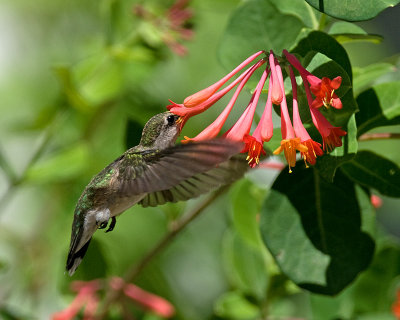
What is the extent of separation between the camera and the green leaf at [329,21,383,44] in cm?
100

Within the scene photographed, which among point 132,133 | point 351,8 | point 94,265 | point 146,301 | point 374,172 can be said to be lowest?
point 146,301

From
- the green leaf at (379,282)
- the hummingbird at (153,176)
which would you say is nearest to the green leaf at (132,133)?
the hummingbird at (153,176)

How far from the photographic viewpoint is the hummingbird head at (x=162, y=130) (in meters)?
1.00

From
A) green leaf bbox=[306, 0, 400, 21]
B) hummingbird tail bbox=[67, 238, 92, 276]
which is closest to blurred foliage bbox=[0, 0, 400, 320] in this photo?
green leaf bbox=[306, 0, 400, 21]

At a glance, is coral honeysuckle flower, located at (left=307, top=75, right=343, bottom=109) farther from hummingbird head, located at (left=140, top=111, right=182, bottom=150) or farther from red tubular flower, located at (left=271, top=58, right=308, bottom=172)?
hummingbird head, located at (left=140, top=111, right=182, bottom=150)

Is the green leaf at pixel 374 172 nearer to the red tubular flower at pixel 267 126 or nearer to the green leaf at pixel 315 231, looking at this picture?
the green leaf at pixel 315 231

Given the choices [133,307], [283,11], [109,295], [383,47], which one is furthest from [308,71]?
[383,47]

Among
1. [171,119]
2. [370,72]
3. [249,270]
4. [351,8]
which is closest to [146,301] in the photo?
[249,270]

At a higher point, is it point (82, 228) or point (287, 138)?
point (287, 138)

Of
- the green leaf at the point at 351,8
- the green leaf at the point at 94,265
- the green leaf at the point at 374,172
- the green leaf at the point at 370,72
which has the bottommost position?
the green leaf at the point at 94,265

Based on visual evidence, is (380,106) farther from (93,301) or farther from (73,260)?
(93,301)

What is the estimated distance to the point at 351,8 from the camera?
860mm

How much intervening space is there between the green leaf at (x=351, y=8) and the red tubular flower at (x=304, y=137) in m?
0.10

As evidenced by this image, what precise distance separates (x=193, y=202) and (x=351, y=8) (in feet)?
4.87
